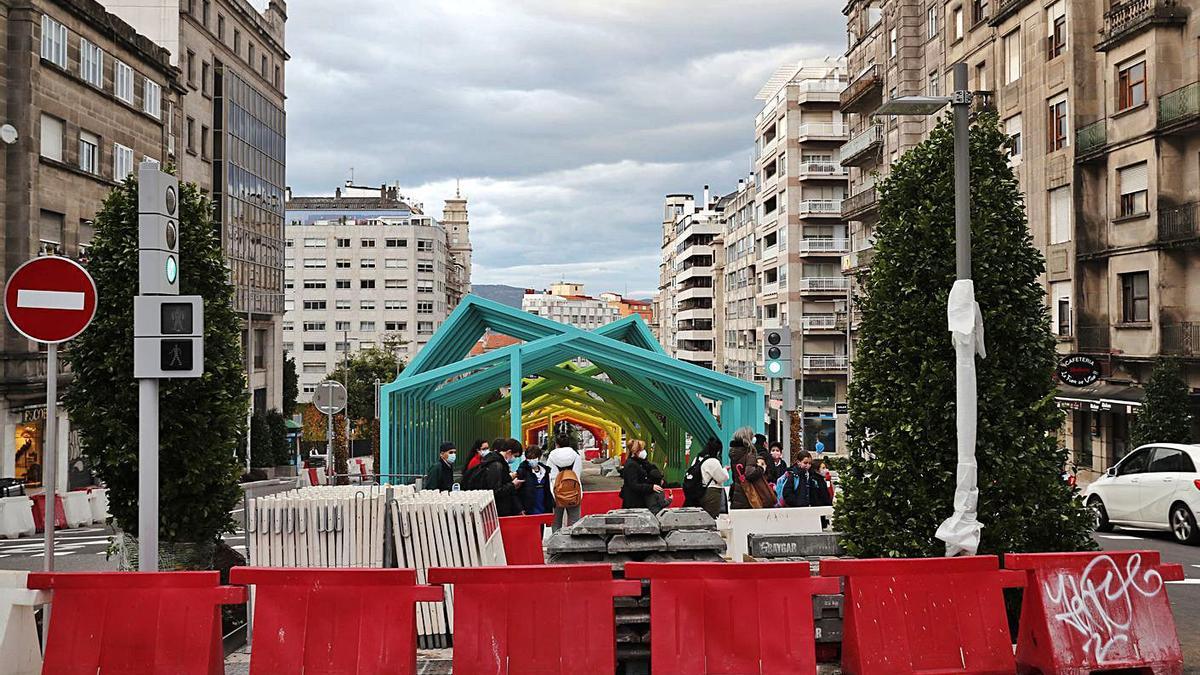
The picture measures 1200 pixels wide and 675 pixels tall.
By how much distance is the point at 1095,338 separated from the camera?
34094 mm

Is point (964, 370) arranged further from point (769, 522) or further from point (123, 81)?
point (123, 81)

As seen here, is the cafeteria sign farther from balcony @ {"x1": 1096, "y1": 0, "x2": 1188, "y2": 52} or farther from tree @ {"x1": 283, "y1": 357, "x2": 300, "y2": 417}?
tree @ {"x1": 283, "y1": 357, "x2": 300, "y2": 417}

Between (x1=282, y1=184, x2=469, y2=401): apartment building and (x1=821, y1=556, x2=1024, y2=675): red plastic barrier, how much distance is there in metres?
108

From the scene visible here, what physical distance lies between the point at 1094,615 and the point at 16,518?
70.4 feet

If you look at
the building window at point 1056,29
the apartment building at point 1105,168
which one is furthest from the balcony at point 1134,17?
the building window at point 1056,29

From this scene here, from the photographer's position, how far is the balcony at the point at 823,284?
221ft

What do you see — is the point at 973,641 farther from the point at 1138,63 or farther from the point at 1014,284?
the point at 1138,63

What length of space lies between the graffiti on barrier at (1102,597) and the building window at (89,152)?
114ft

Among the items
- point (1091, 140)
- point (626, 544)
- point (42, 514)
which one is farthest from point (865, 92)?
point (626, 544)

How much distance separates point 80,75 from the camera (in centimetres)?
3559

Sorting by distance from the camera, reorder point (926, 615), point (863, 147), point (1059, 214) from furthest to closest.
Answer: point (863, 147), point (1059, 214), point (926, 615)

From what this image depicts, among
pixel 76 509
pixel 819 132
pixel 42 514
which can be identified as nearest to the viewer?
pixel 42 514

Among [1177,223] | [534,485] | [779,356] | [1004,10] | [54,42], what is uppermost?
[1004,10]

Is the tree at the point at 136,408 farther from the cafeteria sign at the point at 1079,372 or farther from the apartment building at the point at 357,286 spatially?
the apartment building at the point at 357,286
